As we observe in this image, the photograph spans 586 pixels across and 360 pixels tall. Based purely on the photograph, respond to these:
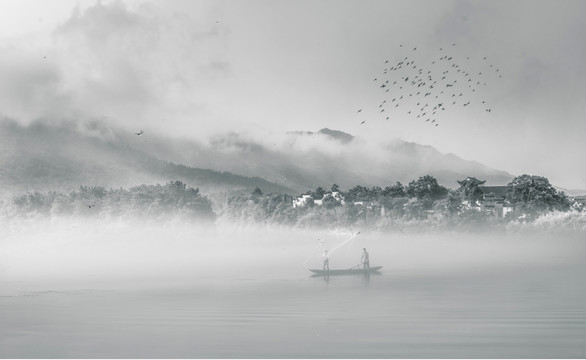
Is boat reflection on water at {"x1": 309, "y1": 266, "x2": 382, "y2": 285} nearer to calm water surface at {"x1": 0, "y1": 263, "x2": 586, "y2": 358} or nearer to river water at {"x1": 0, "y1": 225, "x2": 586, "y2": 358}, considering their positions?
river water at {"x1": 0, "y1": 225, "x2": 586, "y2": 358}

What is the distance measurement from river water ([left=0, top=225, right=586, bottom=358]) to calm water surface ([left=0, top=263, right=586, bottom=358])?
0.20ft

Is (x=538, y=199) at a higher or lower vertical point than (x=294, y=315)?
higher

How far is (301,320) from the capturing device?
47.6m

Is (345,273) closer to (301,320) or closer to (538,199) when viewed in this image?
(301,320)

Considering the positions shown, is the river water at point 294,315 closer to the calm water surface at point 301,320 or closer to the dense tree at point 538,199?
the calm water surface at point 301,320

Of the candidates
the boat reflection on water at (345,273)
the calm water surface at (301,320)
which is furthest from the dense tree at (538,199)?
the calm water surface at (301,320)

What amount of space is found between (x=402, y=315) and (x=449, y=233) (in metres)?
136

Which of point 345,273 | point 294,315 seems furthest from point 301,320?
point 345,273

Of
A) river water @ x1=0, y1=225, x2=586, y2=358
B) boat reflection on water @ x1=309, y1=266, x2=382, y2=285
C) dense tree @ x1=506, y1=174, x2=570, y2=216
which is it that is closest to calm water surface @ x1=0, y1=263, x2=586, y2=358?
river water @ x1=0, y1=225, x2=586, y2=358

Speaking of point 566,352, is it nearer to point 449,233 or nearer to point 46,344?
point 46,344

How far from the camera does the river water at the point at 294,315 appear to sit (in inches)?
1497

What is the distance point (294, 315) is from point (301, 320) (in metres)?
2.56

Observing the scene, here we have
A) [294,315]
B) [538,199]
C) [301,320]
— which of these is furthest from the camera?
[538,199]

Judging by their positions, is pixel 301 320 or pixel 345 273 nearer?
pixel 301 320
